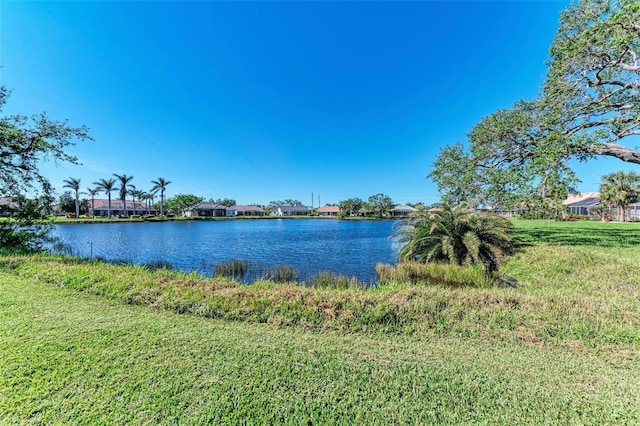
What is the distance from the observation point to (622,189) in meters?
34.1

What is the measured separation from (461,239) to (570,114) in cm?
622

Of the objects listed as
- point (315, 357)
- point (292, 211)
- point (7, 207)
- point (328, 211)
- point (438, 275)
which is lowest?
point (438, 275)

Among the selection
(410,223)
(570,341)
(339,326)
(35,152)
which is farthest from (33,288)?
(410,223)

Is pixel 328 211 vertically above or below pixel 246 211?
below

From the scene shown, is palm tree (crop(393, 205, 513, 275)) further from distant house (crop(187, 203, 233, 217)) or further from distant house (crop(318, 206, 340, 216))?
distant house (crop(318, 206, 340, 216))

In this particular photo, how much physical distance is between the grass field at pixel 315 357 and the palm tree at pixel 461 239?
422cm

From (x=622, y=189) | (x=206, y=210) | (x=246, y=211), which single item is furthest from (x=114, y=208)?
(x=622, y=189)

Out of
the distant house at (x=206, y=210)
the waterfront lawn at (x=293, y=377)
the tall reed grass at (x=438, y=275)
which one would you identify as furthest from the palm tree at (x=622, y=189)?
the distant house at (x=206, y=210)

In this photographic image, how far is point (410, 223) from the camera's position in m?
12.0

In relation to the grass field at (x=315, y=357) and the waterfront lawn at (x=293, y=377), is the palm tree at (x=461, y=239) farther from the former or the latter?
the waterfront lawn at (x=293, y=377)

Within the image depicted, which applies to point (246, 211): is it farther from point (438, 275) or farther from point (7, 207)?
point (438, 275)

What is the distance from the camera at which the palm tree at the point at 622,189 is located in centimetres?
3416

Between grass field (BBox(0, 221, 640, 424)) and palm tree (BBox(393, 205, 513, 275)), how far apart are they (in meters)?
4.22

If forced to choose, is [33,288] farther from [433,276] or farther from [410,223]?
[410,223]
